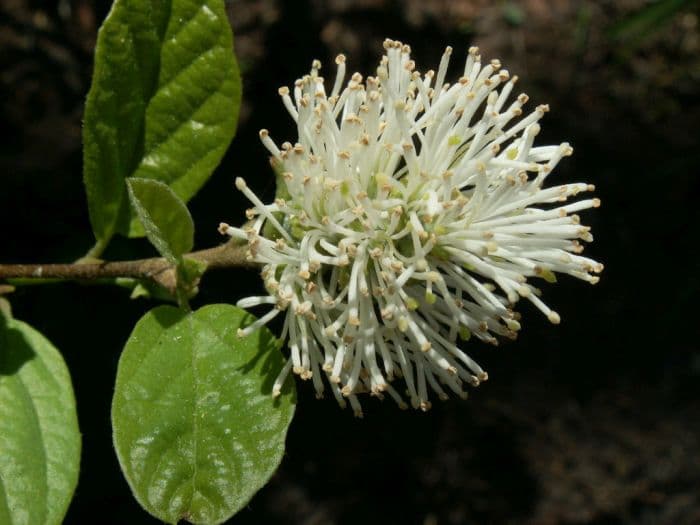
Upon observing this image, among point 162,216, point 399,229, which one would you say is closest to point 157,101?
point 162,216

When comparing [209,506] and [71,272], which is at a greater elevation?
[71,272]

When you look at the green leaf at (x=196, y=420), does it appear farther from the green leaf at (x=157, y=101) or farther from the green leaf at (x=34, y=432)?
the green leaf at (x=157, y=101)

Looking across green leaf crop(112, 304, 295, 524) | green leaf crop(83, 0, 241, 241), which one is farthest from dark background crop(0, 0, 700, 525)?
green leaf crop(112, 304, 295, 524)

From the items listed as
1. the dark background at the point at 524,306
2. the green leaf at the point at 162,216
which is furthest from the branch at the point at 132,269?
the dark background at the point at 524,306

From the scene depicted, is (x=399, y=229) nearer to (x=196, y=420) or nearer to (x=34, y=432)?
(x=196, y=420)

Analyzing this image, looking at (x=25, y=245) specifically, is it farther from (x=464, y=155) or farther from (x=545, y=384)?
(x=545, y=384)

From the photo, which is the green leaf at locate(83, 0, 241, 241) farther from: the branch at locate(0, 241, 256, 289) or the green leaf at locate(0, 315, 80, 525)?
the green leaf at locate(0, 315, 80, 525)

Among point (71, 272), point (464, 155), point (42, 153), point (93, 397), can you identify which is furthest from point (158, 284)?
point (42, 153)
